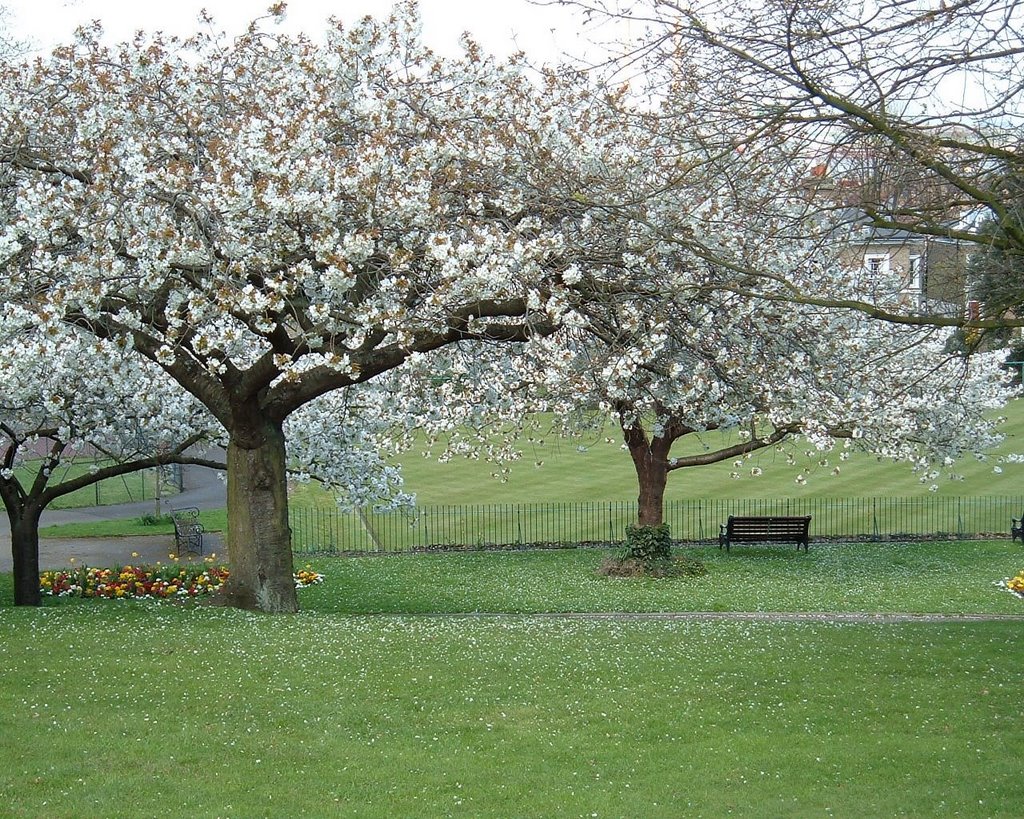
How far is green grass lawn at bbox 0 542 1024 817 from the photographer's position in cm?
706

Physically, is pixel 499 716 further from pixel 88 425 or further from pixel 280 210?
pixel 88 425

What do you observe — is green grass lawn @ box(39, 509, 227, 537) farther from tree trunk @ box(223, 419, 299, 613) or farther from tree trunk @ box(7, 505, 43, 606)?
tree trunk @ box(223, 419, 299, 613)

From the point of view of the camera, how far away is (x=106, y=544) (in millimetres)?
24828

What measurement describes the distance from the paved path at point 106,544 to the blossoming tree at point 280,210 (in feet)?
26.8

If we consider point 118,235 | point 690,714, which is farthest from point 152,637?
point 690,714

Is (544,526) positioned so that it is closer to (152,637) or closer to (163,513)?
(163,513)

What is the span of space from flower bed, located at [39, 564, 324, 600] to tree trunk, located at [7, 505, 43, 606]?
1.45m

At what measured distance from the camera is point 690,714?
8719 millimetres

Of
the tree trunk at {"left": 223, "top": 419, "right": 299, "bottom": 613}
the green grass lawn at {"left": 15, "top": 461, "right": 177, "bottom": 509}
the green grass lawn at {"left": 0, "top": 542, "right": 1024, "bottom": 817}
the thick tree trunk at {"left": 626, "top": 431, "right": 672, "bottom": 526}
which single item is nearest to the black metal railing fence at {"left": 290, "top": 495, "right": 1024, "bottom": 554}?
the thick tree trunk at {"left": 626, "top": 431, "right": 672, "bottom": 526}

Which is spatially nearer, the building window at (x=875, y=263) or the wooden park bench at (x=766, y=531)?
the building window at (x=875, y=263)

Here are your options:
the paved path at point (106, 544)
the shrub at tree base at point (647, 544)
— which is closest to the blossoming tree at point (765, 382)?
the shrub at tree base at point (647, 544)

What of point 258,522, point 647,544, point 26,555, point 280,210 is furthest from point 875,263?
point 26,555

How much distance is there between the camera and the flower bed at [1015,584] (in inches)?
727

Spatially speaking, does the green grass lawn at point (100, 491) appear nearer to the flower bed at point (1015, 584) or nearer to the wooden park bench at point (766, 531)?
the wooden park bench at point (766, 531)
